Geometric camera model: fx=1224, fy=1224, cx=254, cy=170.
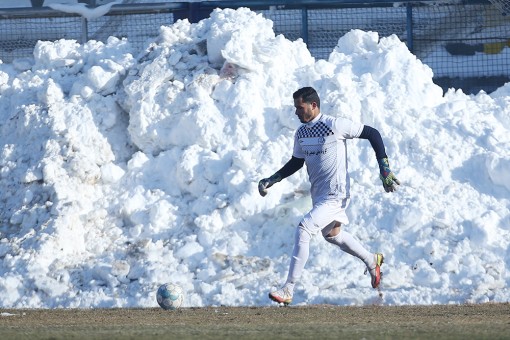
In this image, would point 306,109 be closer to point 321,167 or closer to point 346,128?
point 346,128

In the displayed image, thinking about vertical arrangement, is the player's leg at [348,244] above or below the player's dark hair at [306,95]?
below

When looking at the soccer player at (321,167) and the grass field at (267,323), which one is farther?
the soccer player at (321,167)

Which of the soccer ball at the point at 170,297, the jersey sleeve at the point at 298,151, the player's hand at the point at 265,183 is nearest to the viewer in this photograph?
the player's hand at the point at 265,183

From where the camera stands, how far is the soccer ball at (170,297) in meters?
13.2

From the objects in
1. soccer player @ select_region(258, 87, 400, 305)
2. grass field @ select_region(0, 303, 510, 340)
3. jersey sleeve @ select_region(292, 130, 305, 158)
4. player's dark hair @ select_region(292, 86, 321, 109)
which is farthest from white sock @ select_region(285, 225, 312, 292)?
player's dark hair @ select_region(292, 86, 321, 109)

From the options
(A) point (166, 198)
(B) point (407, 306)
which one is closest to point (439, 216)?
(B) point (407, 306)

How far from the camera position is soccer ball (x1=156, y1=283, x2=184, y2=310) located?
13191mm

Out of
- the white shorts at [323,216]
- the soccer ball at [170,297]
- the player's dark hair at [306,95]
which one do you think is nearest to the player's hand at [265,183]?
the white shorts at [323,216]

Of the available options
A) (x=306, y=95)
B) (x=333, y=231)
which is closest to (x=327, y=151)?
(x=306, y=95)

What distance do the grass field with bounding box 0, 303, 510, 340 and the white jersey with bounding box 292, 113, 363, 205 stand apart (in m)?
1.25

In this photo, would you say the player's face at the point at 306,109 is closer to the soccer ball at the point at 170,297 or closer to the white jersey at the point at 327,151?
the white jersey at the point at 327,151

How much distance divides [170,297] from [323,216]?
84.3 inches

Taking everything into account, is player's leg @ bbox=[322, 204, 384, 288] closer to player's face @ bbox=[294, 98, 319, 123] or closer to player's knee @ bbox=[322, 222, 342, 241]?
player's knee @ bbox=[322, 222, 342, 241]

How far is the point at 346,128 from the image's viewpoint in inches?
475
